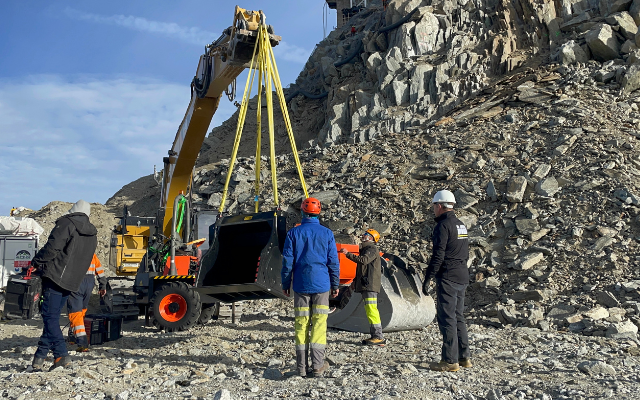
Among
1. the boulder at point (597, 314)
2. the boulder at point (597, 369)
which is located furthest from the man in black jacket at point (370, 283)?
the boulder at point (597, 314)

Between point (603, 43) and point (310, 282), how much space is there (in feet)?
58.7

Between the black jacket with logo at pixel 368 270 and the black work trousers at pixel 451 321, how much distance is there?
1692 millimetres

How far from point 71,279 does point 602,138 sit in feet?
42.3

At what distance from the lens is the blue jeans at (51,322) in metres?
5.09

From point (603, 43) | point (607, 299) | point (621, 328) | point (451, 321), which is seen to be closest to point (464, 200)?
point (607, 299)

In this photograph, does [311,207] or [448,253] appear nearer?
[311,207]

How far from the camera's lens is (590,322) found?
24.7 feet

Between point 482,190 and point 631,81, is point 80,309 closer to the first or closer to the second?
point 482,190

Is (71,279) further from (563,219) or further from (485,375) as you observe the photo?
(563,219)

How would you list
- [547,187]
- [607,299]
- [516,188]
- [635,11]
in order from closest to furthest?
[607,299] < [547,187] < [516,188] < [635,11]

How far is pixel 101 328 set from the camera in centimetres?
682

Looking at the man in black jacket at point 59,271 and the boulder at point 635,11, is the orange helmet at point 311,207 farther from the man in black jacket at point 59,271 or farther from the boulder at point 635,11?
the boulder at point 635,11

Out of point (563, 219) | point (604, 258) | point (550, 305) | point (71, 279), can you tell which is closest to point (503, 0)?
point (563, 219)

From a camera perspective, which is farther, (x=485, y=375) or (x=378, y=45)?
(x=378, y=45)
